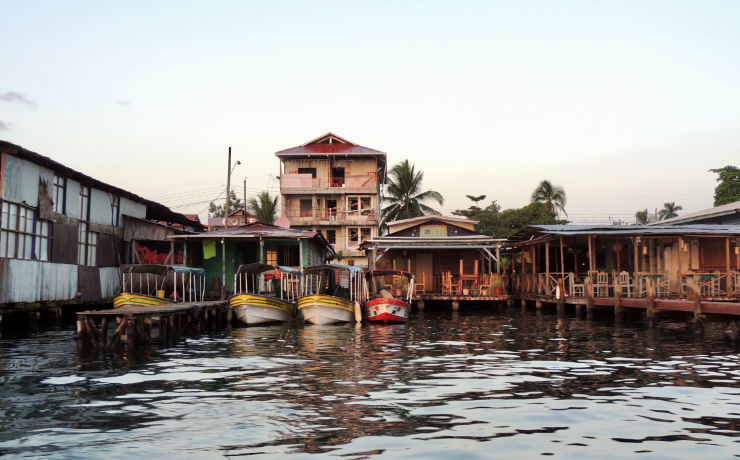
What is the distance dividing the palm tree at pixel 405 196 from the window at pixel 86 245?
1231 inches

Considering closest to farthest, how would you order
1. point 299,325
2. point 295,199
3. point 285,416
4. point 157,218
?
point 285,416
point 299,325
point 157,218
point 295,199

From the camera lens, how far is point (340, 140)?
53531 millimetres

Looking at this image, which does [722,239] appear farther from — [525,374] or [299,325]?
[525,374]

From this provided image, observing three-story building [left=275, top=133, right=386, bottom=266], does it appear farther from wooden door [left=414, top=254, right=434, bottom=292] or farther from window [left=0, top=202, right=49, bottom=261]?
window [left=0, top=202, right=49, bottom=261]

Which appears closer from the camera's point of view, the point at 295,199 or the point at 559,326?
the point at 559,326

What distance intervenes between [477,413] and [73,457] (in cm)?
500

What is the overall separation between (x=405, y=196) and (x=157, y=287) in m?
29.9

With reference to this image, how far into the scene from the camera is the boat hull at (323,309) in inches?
944

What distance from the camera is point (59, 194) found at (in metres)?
24.7

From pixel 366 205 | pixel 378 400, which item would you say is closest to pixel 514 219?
pixel 366 205

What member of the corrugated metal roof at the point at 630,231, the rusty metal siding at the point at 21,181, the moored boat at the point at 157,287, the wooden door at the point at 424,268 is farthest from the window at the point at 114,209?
the corrugated metal roof at the point at 630,231

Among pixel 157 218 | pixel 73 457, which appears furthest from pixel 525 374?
pixel 157 218

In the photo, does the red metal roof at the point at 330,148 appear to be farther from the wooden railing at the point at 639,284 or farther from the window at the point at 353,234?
the wooden railing at the point at 639,284

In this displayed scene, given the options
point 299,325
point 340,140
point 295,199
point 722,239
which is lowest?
point 299,325
